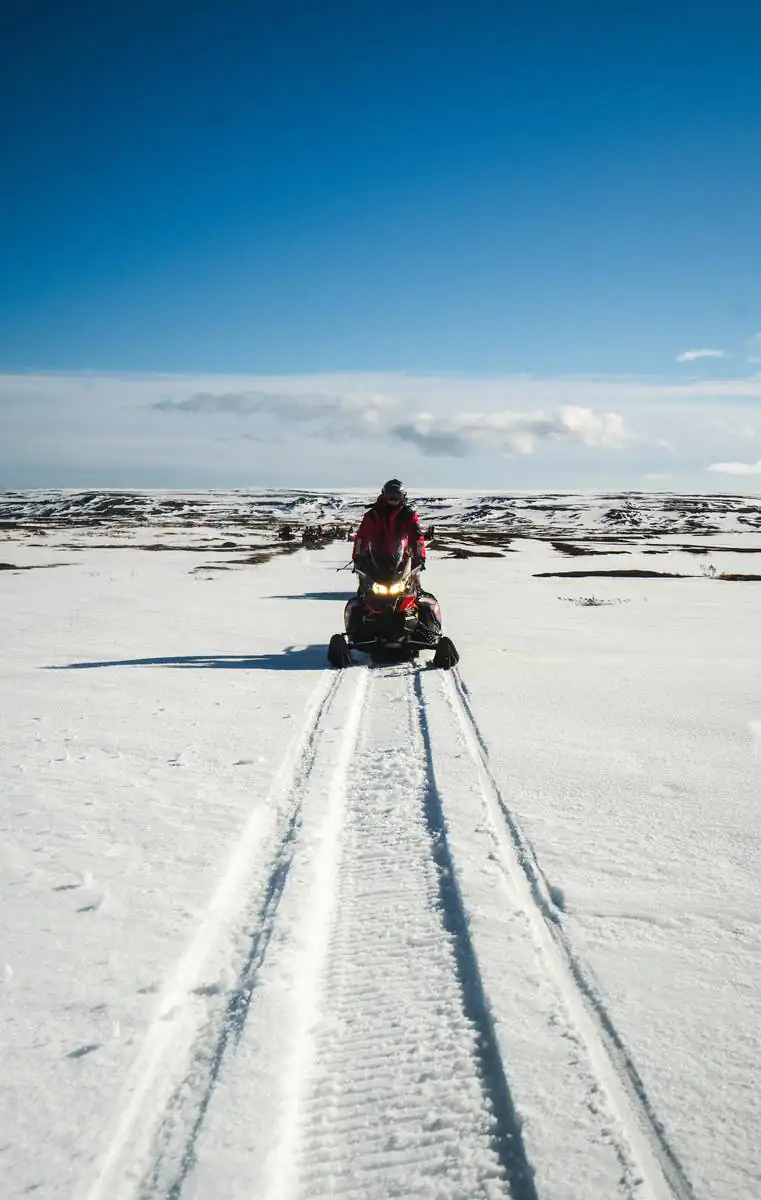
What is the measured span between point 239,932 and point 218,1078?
984 mm

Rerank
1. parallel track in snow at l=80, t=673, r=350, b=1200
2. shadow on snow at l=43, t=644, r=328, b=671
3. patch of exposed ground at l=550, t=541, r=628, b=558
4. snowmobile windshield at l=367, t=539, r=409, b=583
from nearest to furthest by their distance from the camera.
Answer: parallel track in snow at l=80, t=673, r=350, b=1200 → shadow on snow at l=43, t=644, r=328, b=671 → snowmobile windshield at l=367, t=539, r=409, b=583 → patch of exposed ground at l=550, t=541, r=628, b=558

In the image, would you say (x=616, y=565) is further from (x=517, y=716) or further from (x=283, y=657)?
(x=517, y=716)

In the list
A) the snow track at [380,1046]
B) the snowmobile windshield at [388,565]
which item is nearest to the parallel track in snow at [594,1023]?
the snow track at [380,1046]

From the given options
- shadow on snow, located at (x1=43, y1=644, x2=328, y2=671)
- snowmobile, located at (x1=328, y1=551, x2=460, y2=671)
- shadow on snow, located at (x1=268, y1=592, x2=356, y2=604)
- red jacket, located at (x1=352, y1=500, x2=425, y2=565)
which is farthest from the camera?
shadow on snow, located at (x1=268, y1=592, x2=356, y2=604)

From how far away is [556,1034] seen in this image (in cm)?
279

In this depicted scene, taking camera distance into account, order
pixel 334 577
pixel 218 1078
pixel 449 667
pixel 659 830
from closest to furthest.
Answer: pixel 218 1078 → pixel 659 830 → pixel 449 667 → pixel 334 577

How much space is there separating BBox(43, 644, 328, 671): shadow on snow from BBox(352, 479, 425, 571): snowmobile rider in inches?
67.4

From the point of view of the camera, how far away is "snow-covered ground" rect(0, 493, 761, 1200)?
2.31 metres

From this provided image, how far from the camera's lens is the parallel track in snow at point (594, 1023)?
2.23 m

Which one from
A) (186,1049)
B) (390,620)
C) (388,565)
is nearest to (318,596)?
(388,565)

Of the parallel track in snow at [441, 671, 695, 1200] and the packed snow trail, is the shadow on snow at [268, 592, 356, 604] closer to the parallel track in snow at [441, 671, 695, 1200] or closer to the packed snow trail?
the parallel track in snow at [441, 671, 695, 1200]

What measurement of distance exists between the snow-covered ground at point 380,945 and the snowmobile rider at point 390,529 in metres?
3.31

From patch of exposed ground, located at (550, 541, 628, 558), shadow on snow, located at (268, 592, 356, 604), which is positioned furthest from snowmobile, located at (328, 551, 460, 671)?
patch of exposed ground, located at (550, 541, 628, 558)

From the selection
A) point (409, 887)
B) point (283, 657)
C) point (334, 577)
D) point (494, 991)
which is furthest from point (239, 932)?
point (334, 577)
